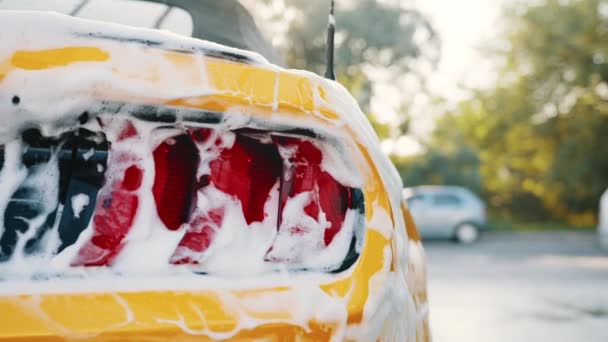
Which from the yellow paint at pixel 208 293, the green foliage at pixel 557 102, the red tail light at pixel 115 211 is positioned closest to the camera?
the yellow paint at pixel 208 293

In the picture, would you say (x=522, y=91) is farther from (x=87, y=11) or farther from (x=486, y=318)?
(x=87, y=11)

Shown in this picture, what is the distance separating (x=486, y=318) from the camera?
5.08m

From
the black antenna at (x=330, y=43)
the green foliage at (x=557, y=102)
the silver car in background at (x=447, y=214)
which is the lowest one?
the silver car in background at (x=447, y=214)

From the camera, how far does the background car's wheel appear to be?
15.8 meters

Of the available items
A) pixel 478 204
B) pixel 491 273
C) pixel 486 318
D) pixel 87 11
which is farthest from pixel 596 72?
pixel 87 11

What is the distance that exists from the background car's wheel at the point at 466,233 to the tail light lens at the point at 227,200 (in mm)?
15133

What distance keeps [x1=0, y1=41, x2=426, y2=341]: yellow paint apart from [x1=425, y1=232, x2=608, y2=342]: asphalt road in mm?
3435

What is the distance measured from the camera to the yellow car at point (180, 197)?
3.29 ft

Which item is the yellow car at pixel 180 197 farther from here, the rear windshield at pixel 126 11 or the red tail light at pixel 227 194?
the rear windshield at pixel 126 11

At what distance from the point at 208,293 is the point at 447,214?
15.0m

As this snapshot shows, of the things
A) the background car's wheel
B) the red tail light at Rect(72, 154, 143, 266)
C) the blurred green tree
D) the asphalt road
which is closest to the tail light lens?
the red tail light at Rect(72, 154, 143, 266)

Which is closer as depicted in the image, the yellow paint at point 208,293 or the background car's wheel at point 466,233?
the yellow paint at point 208,293

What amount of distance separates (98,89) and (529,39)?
25.7 m

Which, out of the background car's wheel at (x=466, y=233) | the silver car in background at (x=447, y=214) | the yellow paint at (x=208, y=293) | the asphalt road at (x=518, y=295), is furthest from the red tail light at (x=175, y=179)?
the background car's wheel at (x=466, y=233)
